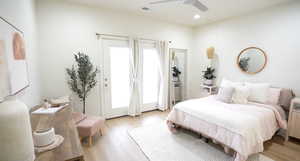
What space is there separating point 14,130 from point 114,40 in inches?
122

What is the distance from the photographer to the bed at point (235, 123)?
1.94 metres

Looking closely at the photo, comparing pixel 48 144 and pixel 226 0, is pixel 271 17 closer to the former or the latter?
pixel 226 0

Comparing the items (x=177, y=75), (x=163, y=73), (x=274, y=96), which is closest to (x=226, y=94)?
(x=274, y=96)

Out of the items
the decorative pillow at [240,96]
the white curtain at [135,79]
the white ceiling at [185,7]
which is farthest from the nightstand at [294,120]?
the white curtain at [135,79]

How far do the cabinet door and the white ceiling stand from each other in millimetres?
2234

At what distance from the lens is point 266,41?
321 centimetres

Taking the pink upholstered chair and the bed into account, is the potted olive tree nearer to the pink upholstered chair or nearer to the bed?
the pink upholstered chair

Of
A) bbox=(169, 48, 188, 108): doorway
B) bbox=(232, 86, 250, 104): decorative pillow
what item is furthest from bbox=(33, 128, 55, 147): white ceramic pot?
bbox=(169, 48, 188, 108): doorway

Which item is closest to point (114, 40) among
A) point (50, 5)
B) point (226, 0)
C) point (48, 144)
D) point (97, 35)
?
point (97, 35)

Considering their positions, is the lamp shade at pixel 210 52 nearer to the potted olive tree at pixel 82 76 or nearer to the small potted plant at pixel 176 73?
the small potted plant at pixel 176 73

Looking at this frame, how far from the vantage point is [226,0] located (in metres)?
2.82

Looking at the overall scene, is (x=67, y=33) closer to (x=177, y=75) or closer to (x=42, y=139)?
(x=42, y=139)

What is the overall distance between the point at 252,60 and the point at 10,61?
4421 millimetres

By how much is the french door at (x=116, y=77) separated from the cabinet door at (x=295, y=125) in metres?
3.45
